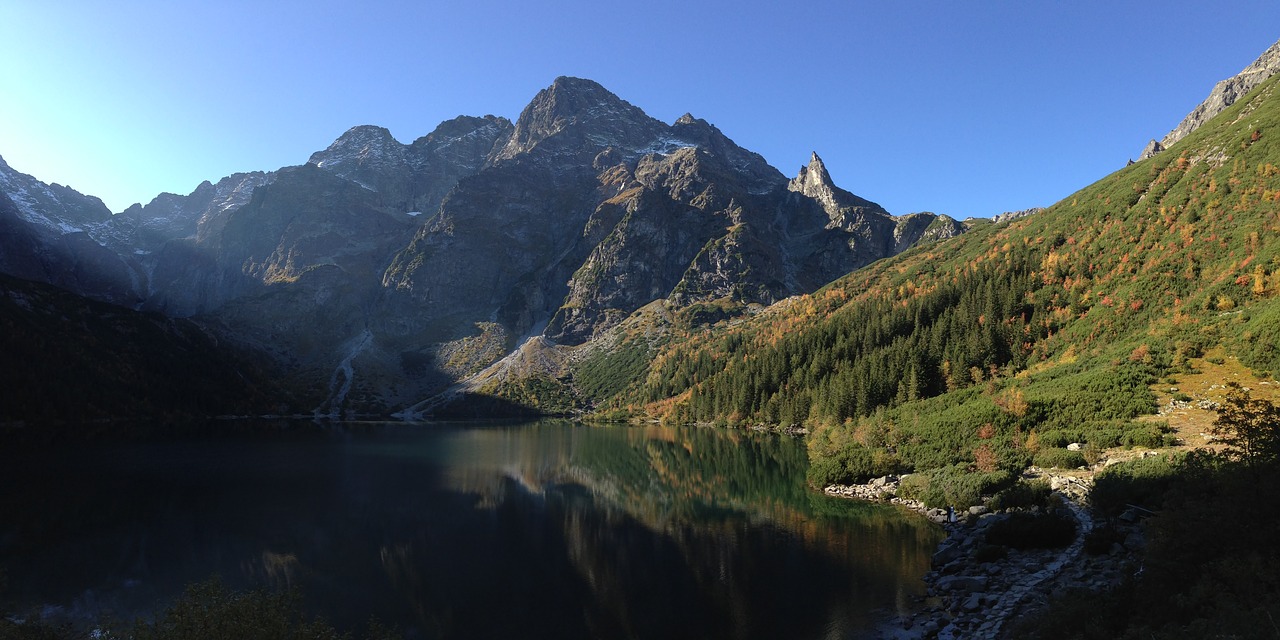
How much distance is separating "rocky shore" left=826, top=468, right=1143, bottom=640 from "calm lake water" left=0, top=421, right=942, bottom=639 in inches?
60.9

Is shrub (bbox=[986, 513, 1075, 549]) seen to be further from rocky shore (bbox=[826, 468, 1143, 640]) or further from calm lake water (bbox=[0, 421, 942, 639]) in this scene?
calm lake water (bbox=[0, 421, 942, 639])

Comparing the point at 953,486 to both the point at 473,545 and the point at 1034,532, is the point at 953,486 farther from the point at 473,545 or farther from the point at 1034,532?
the point at 473,545

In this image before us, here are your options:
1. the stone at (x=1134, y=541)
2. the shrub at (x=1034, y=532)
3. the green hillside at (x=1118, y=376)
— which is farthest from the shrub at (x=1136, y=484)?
the shrub at (x=1034, y=532)

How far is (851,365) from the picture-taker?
369 ft

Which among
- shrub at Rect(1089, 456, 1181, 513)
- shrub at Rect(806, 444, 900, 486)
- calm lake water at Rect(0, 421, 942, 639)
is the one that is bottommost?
calm lake water at Rect(0, 421, 942, 639)

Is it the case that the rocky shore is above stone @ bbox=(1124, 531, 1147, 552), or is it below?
below

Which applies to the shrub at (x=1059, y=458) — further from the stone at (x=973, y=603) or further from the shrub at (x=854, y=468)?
the stone at (x=973, y=603)

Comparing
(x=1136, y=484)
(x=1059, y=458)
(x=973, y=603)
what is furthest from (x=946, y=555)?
(x=1059, y=458)

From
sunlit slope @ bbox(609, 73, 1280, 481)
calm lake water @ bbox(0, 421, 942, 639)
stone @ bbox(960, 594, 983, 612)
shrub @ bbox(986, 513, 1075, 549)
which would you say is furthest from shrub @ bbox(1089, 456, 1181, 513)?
stone @ bbox(960, 594, 983, 612)

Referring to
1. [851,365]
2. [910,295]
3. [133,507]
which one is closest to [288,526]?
[133,507]

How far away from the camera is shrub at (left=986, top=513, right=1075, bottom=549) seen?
26766 mm

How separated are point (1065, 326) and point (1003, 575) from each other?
61631mm

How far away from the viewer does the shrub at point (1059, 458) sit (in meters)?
37.4

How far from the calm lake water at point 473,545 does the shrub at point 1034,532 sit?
4105 millimetres
